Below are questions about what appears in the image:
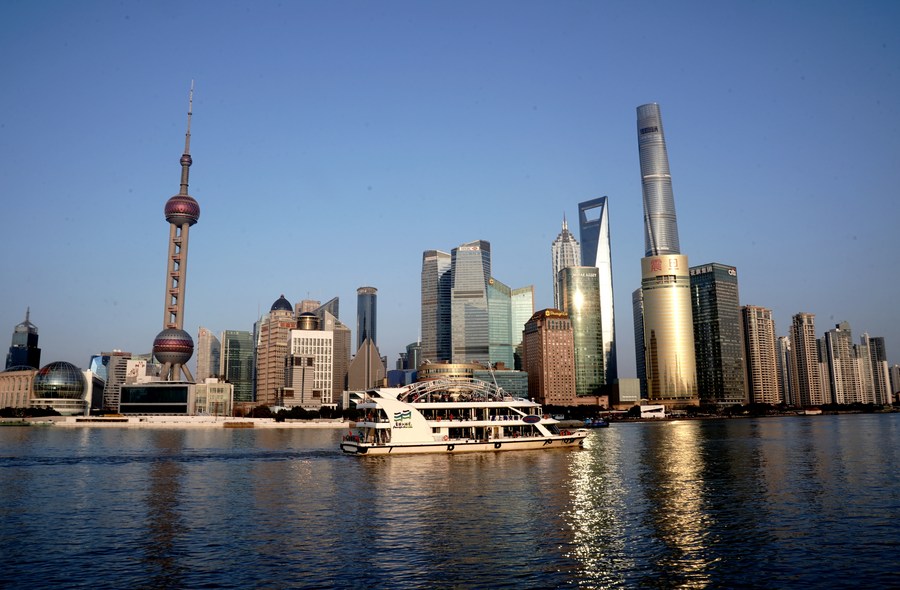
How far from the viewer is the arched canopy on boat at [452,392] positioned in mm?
98812

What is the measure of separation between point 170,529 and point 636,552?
28.5 m

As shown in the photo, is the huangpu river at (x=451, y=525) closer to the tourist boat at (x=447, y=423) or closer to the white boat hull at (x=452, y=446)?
the white boat hull at (x=452, y=446)

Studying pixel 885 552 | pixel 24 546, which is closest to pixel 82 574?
pixel 24 546

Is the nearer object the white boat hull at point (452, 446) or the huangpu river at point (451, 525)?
the huangpu river at point (451, 525)

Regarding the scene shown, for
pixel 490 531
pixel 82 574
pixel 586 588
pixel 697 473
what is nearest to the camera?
pixel 586 588

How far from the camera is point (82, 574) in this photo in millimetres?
34781

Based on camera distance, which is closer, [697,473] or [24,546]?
[24,546]

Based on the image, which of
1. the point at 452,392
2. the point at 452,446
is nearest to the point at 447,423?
the point at 452,446

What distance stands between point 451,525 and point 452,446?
1949 inches

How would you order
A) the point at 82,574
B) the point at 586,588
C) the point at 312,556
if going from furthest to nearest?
the point at 312,556, the point at 82,574, the point at 586,588

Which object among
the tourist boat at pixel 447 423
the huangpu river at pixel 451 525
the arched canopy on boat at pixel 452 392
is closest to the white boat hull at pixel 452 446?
the tourist boat at pixel 447 423

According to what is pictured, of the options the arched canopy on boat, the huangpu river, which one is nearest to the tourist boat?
the arched canopy on boat

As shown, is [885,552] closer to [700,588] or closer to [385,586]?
[700,588]

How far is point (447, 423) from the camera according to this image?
96688 mm
